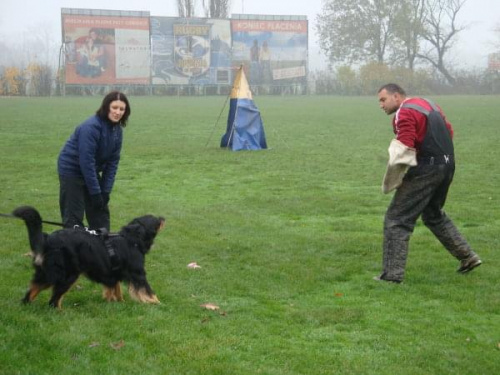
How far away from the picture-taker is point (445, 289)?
267 inches

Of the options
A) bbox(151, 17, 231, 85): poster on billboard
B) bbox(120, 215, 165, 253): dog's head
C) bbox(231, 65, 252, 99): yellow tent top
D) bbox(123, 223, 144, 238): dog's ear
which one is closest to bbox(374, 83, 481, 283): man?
bbox(120, 215, 165, 253): dog's head

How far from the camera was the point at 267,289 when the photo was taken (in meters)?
6.80

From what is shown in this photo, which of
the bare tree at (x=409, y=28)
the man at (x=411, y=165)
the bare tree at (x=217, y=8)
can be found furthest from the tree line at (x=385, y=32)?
the man at (x=411, y=165)

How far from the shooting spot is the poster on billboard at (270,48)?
69750mm

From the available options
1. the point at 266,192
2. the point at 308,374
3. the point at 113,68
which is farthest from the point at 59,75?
the point at 308,374

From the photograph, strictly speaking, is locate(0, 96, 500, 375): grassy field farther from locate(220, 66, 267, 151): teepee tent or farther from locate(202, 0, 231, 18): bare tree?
locate(202, 0, 231, 18): bare tree

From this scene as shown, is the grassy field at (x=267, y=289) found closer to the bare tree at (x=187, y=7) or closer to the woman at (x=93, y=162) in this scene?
the woman at (x=93, y=162)

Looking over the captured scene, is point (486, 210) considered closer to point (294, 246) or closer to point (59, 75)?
point (294, 246)

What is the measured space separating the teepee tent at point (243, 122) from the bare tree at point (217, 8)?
179ft

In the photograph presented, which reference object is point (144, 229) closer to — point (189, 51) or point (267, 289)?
point (267, 289)

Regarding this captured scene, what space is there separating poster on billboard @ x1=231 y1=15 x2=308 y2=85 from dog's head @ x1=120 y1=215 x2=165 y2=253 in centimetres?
6353

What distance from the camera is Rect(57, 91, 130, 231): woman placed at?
659 centimetres

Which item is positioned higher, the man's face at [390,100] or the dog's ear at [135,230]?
the man's face at [390,100]

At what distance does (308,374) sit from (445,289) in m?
2.50
